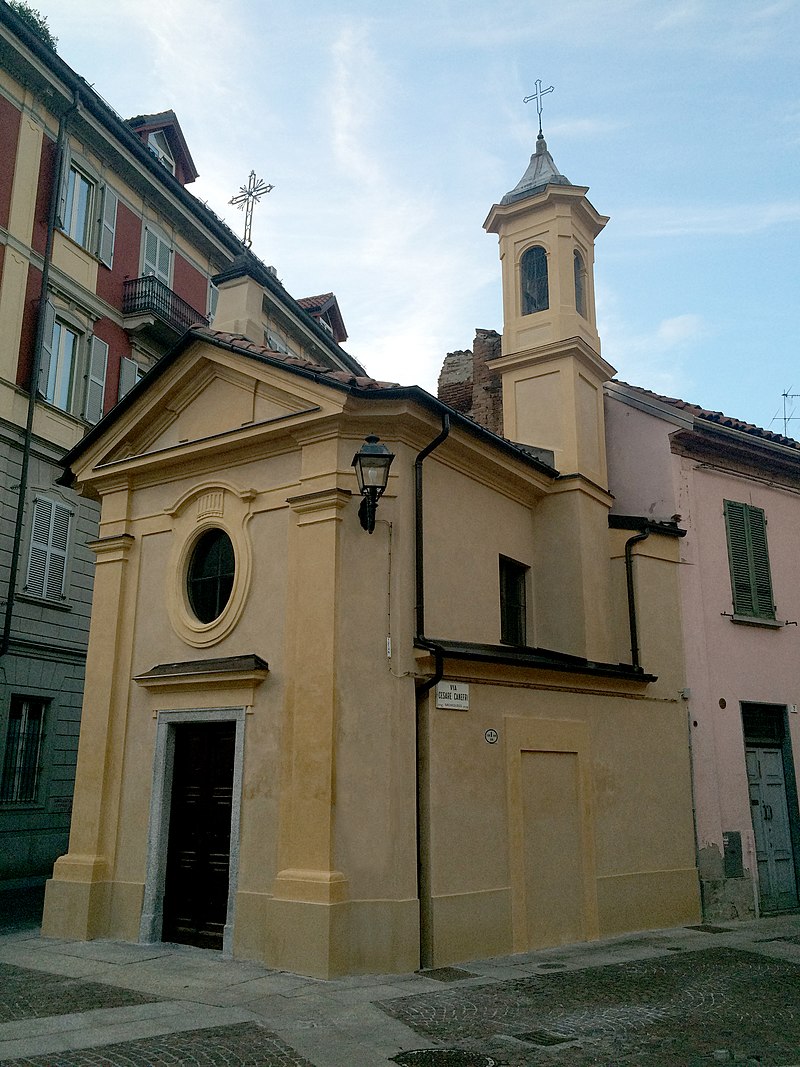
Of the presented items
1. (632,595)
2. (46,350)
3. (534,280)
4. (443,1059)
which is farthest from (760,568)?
(46,350)

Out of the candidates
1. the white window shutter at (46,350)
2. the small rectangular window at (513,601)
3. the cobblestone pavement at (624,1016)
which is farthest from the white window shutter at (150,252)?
the cobblestone pavement at (624,1016)

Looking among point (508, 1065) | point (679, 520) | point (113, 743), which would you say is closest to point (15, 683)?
point (113, 743)

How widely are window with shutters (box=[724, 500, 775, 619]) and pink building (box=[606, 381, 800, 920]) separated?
0.02m

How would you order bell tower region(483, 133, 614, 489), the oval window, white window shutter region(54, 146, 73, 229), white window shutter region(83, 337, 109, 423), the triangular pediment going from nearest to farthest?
1. the triangular pediment
2. the oval window
3. bell tower region(483, 133, 614, 489)
4. white window shutter region(54, 146, 73, 229)
5. white window shutter region(83, 337, 109, 423)

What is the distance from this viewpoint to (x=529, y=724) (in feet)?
33.9

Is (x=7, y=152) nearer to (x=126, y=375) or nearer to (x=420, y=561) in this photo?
(x=126, y=375)

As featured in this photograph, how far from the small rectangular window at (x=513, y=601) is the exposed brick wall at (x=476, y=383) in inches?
240

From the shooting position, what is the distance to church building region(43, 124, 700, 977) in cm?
887

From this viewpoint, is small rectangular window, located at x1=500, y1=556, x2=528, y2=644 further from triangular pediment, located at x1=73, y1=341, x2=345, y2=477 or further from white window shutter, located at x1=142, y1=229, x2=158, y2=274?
white window shutter, located at x1=142, y1=229, x2=158, y2=274

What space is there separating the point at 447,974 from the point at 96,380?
45.7ft

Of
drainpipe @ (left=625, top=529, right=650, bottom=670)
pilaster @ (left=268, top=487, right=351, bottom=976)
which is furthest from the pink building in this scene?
pilaster @ (left=268, top=487, right=351, bottom=976)

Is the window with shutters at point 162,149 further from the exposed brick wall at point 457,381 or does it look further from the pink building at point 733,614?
the pink building at point 733,614

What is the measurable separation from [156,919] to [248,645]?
3.04 m

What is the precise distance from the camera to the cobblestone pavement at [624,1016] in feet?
19.9
